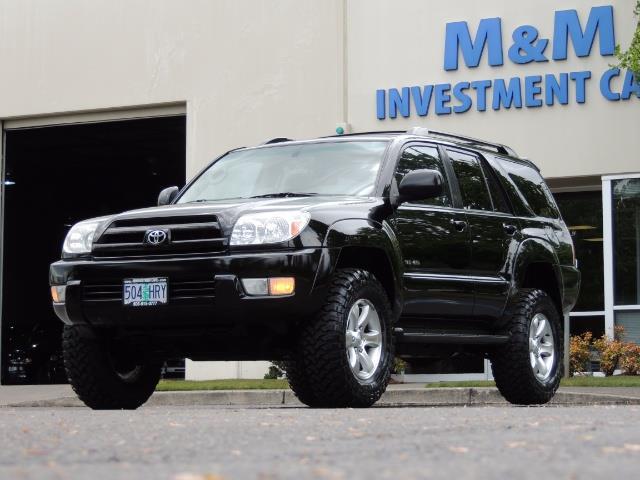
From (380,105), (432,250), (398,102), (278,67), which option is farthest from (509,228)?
(278,67)

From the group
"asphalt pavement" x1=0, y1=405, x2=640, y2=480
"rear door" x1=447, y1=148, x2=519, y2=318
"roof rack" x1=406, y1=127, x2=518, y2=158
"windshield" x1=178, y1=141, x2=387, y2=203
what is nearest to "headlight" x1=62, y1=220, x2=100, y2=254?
"windshield" x1=178, y1=141, x2=387, y2=203

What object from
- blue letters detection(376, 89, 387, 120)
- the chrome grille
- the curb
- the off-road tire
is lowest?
the curb

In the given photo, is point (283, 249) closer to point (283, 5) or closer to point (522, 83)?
point (522, 83)

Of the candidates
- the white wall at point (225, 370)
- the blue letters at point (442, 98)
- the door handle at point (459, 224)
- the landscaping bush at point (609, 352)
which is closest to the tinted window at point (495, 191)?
the door handle at point (459, 224)

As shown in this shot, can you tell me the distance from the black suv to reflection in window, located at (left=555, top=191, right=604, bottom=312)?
7.65 m

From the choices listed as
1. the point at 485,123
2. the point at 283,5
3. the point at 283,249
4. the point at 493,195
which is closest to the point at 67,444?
the point at 283,249

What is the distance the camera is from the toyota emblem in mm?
8812

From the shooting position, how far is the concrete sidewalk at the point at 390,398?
1294 centimetres

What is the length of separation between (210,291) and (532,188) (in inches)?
165

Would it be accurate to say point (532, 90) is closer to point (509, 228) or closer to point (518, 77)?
point (518, 77)

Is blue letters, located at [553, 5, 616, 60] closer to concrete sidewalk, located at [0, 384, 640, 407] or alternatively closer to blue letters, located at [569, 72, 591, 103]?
blue letters, located at [569, 72, 591, 103]

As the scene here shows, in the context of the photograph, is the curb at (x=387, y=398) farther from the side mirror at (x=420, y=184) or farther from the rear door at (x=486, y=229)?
the side mirror at (x=420, y=184)

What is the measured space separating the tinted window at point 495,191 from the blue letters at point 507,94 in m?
7.90

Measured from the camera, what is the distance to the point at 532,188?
1179cm
